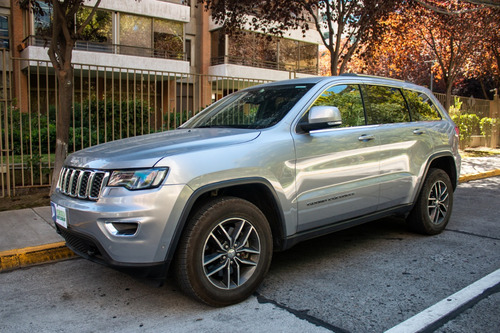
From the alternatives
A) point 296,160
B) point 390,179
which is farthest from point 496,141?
point 296,160

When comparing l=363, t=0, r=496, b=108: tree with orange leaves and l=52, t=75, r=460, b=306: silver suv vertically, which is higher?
l=363, t=0, r=496, b=108: tree with orange leaves

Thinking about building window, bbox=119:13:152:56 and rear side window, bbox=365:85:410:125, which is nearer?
rear side window, bbox=365:85:410:125

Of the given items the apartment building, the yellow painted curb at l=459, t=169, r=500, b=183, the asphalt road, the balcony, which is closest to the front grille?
the asphalt road

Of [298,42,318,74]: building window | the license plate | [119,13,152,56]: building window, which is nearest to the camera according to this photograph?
the license plate

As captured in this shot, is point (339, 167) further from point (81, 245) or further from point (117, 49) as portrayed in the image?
point (117, 49)

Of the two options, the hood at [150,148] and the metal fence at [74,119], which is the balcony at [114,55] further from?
the hood at [150,148]

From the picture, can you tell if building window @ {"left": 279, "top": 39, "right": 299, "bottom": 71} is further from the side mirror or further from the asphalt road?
the side mirror

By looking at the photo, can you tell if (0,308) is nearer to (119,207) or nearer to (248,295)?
(119,207)

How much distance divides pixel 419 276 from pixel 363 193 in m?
0.95

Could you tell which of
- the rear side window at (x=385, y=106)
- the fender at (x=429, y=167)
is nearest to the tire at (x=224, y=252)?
the rear side window at (x=385, y=106)

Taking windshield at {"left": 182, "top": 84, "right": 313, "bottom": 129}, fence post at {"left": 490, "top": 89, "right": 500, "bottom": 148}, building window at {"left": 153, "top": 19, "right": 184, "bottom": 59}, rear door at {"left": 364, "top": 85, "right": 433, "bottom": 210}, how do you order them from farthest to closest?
building window at {"left": 153, "top": 19, "right": 184, "bottom": 59} < fence post at {"left": 490, "top": 89, "right": 500, "bottom": 148} < rear door at {"left": 364, "top": 85, "right": 433, "bottom": 210} < windshield at {"left": 182, "top": 84, "right": 313, "bottom": 129}

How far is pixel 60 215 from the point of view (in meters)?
3.60

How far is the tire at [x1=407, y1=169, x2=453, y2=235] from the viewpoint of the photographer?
5344mm

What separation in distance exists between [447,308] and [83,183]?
3.04 meters
